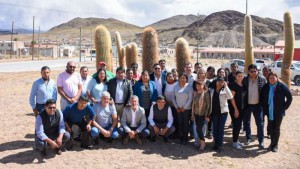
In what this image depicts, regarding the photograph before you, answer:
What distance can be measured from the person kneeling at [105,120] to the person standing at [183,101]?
4.47 ft

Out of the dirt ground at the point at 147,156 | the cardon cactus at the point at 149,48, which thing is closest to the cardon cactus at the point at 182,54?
the cardon cactus at the point at 149,48

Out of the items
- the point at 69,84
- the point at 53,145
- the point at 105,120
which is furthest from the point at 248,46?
the point at 53,145

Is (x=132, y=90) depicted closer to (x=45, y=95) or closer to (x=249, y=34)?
(x=45, y=95)

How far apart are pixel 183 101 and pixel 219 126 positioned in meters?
0.92

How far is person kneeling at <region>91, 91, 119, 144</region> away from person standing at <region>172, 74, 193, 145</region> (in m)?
1.36

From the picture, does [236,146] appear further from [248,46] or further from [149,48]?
[248,46]

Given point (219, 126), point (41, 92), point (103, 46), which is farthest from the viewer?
point (103, 46)

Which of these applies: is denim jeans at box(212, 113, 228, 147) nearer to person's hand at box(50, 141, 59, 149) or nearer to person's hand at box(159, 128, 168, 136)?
person's hand at box(159, 128, 168, 136)

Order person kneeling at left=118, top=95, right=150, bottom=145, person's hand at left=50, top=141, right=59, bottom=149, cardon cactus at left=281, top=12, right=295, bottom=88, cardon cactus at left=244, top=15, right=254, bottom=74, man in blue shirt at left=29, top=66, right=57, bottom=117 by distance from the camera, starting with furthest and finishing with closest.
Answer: cardon cactus at left=281, top=12, right=295, bottom=88
cardon cactus at left=244, top=15, right=254, bottom=74
person kneeling at left=118, top=95, right=150, bottom=145
man in blue shirt at left=29, top=66, right=57, bottom=117
person's hand at left=50, top=141, right=59, bottom=149

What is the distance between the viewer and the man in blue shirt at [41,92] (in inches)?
272

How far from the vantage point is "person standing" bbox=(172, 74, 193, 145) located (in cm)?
736

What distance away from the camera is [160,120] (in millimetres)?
7602

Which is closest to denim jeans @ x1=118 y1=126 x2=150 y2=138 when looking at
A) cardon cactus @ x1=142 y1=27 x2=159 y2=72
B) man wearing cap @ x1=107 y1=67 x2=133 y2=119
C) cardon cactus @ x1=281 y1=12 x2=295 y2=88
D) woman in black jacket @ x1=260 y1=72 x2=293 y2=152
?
man wearing cap @ x1=107 y1=67 x2=133 y2=119

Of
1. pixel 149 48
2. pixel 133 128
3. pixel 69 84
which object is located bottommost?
pixel 133 128
